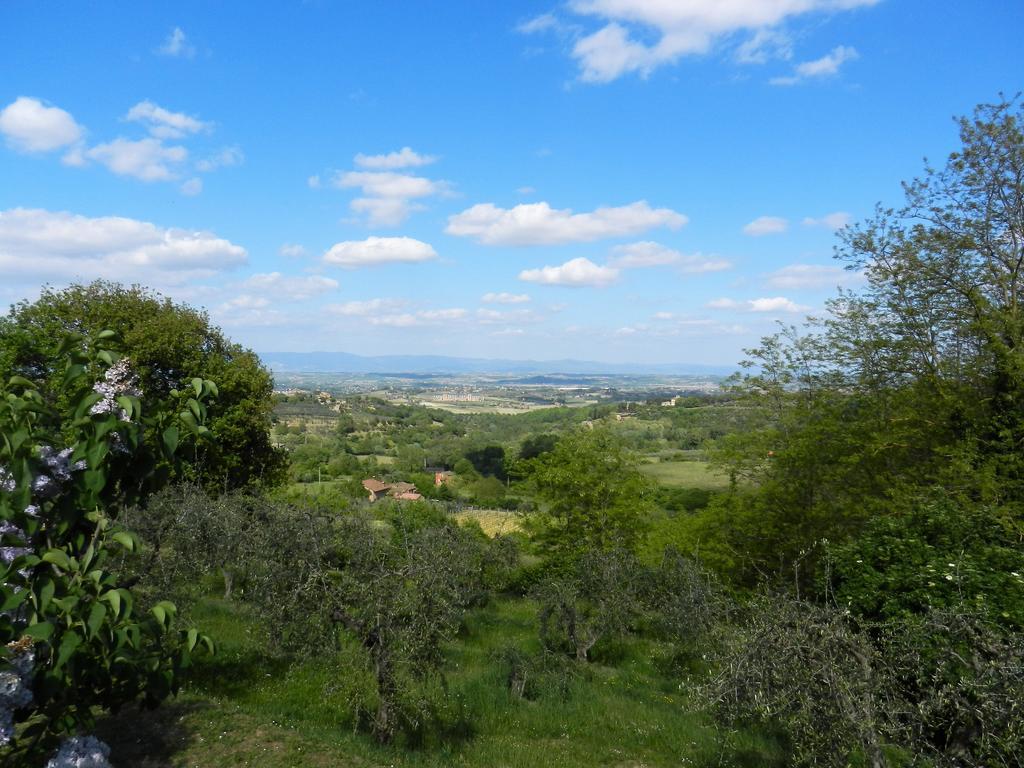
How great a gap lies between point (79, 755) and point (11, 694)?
2.85 feet

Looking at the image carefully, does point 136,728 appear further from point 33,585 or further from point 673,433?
point 673,433

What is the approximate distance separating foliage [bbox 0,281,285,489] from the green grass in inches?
530

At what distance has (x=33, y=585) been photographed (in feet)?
10.6

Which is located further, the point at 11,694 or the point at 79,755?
the point at 79,755

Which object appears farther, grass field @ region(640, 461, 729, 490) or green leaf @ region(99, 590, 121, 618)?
grass field @ region(640, 461, 729, 490)

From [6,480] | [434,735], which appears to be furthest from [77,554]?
[434,735]

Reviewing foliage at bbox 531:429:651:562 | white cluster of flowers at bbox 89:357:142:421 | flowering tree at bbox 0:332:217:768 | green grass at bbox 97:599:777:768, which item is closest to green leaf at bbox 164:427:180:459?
flowering tree at bbox 0:332:217:768

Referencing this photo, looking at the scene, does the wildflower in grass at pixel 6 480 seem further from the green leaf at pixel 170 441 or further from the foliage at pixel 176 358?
the foliage at pixel 176 358

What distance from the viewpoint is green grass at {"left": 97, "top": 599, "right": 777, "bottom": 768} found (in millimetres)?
7469

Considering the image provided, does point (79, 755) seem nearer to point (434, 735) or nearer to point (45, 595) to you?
point (45, 595)

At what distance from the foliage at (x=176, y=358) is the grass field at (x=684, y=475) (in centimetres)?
3458

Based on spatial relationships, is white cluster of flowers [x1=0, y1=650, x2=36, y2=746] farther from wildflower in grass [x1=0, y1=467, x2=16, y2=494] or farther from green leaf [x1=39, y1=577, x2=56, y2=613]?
wildflower in grass [x1=0, y1=467, x2=16, y2=494]

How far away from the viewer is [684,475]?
217 ft

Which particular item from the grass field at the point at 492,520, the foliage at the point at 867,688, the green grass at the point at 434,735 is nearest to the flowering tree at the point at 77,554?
the green grass at the point at 434,735
